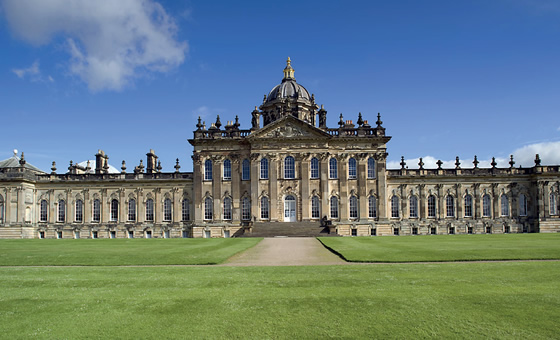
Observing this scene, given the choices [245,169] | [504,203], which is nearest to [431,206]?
[504,203]

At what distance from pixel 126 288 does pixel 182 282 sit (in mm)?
1595

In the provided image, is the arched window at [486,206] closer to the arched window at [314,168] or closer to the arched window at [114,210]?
the arched window at [314,168]

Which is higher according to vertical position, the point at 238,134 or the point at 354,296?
the point at 238,134

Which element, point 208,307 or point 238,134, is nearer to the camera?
point 208,307

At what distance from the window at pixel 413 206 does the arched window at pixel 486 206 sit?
7371mm

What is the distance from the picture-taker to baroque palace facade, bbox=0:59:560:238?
47844 millimetres

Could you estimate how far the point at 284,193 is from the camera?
47.9 meters

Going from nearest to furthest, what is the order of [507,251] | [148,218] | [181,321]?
[181,321] → [507,251] → [148,218]

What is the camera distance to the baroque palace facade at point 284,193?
157 feet

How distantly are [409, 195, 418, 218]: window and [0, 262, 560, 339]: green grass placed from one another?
35.8 m

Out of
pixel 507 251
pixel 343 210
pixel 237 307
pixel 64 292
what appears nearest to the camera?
pixel 237 307

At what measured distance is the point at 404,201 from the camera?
50281 mm

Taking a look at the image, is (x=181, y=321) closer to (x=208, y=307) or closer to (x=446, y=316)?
(x=208, y=307)

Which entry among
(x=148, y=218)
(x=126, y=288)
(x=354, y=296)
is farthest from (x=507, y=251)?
A: (x=148, y=218)
